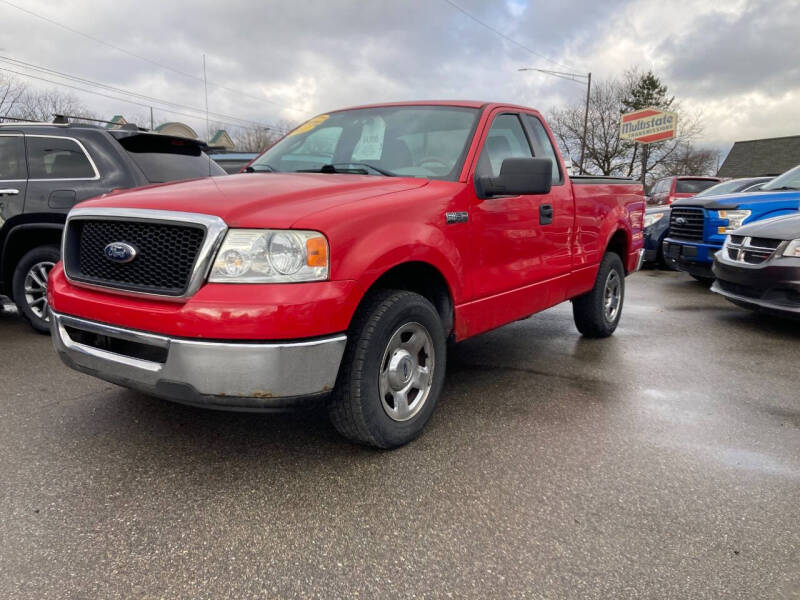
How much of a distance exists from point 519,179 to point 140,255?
79.0 inches

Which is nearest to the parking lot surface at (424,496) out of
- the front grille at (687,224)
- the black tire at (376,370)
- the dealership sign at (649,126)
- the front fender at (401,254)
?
the black tire at (376,370)

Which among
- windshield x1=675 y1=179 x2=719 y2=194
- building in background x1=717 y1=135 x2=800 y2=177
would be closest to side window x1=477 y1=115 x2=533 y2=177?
windshield x1=675 y1=179 x2=719 y2=194

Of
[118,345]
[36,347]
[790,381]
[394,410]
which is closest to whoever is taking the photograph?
[118,345]

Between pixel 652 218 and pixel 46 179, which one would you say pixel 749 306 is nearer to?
pixel 652 218

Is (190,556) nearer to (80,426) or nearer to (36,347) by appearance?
(80,426)

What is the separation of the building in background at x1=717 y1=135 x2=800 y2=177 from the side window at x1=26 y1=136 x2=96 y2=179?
4949 centimetres

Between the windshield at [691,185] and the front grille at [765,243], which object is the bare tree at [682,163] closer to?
the windshield at [691,185]

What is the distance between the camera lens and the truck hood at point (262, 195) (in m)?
2.52

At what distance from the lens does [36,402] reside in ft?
11.8

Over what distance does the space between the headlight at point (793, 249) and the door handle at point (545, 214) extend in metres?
2.89

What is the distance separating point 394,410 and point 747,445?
1.94 m

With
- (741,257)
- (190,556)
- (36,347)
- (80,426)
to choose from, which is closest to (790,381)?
(741,257)

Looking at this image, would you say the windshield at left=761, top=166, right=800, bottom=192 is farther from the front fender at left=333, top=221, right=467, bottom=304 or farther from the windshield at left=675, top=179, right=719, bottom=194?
the windshield at left=675, top=179, right=719, bottom=194

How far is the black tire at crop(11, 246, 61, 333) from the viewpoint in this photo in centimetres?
520
